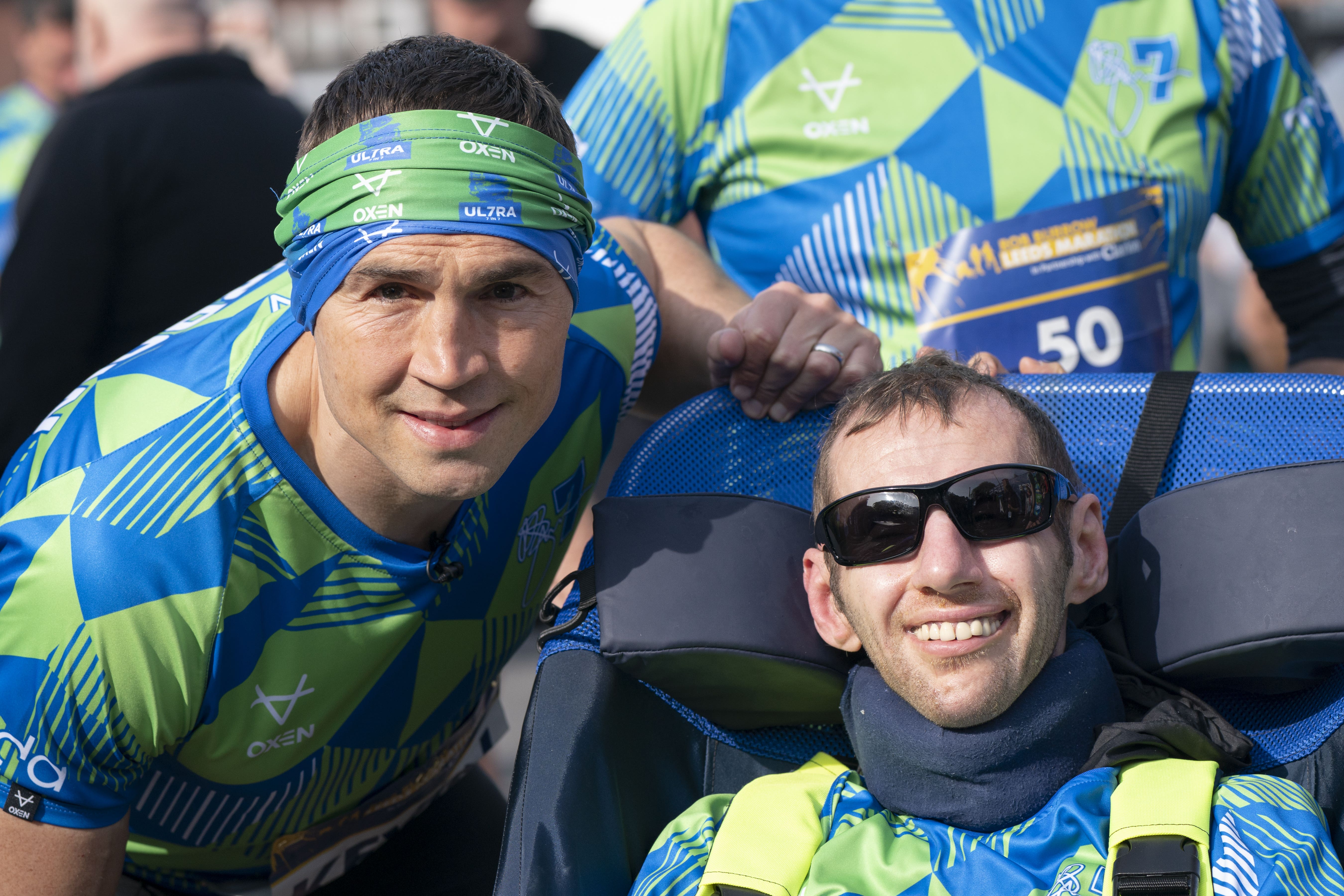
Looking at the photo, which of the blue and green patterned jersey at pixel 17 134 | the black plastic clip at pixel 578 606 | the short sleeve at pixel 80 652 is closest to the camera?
the short sleeve at pixel 80 652

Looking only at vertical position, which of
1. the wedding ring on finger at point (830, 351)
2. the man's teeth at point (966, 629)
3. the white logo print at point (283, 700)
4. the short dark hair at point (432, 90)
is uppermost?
the short dark hair at point (432, 90)

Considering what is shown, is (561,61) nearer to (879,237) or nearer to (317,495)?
(879,237)

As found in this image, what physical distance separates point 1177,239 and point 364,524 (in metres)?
1.60

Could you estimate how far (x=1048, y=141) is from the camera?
7.96 ft

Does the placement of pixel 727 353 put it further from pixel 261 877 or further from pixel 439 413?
pixel 261 877

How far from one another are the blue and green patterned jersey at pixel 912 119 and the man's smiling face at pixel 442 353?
0.79 metres

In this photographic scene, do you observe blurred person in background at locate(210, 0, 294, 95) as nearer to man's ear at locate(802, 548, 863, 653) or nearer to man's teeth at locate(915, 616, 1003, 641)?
man's ear at locate(802, 548, 863, 653)

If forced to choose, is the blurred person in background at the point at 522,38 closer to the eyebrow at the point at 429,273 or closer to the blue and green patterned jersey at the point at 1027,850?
the eyebrow at the point at 429,273

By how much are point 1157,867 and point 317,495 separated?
3.99ft

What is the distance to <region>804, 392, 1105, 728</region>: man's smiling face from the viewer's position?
1774 mm

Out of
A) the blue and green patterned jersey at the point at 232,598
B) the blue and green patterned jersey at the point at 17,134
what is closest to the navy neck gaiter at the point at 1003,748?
the blue and green patterned jersey at the point at 232,598

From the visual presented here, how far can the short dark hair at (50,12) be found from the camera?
5.21m

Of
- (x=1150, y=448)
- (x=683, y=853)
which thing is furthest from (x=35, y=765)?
(x=1150, y=448)

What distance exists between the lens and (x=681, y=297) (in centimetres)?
242
